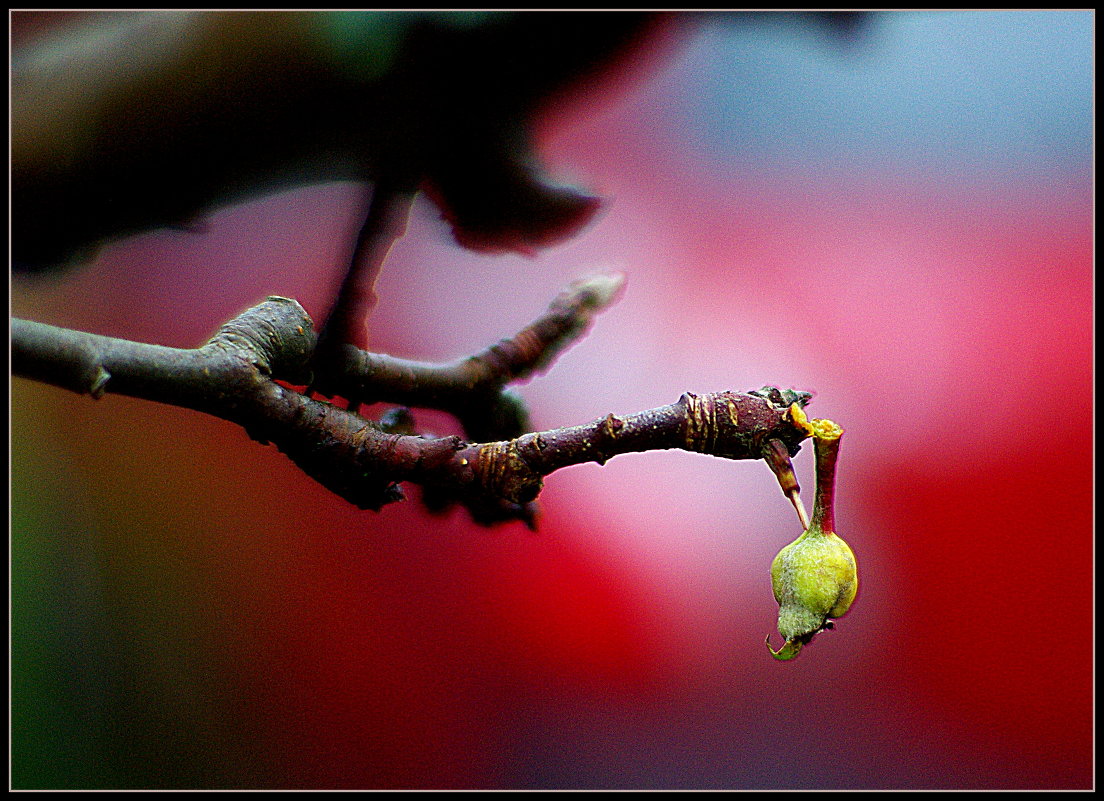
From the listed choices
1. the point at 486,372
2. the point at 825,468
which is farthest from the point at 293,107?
the point at 825,468

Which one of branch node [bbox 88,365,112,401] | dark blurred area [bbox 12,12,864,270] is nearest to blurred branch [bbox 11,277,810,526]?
branch node [bbox 88,365,112,401]

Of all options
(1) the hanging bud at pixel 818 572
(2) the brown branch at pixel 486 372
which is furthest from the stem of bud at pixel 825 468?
(2) the brown branch at pixel 486 372

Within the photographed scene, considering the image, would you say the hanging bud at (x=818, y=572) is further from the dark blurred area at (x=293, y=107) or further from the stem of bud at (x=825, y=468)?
the dark blurred area at (x=293, y=107)

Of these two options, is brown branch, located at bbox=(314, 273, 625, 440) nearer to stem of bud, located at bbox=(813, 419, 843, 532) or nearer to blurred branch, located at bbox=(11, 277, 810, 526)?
blurred branch, located at bbox=(11, 277, 810, 526)

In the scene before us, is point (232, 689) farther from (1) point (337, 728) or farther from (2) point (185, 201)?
(2) point (185, 201)

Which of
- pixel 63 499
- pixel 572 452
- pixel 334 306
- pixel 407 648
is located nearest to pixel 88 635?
pixel 63 499

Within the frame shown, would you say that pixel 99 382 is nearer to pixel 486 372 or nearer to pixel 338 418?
pixel 338 418
